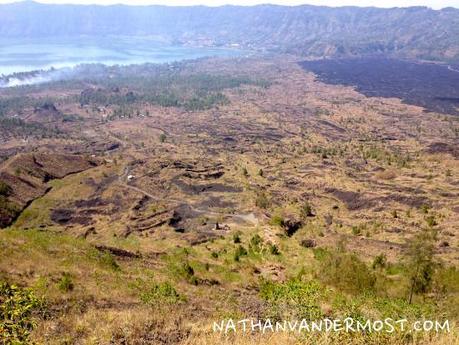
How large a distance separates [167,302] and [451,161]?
105148mm

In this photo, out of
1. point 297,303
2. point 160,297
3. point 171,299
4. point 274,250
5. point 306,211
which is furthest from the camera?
point 306,211

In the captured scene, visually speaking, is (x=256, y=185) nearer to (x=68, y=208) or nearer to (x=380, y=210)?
(x=380, y=210)

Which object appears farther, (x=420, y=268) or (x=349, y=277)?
(x=420, y=268)

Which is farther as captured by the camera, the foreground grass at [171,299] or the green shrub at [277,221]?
the green shrub at [277,221]

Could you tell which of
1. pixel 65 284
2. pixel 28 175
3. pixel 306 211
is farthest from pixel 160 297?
pixel 28 175

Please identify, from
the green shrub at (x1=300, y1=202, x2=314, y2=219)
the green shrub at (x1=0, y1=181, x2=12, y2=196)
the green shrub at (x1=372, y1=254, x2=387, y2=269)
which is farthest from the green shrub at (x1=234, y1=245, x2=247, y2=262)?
the green shrub at (x1=0, y1=181, x2=12, y2=196)

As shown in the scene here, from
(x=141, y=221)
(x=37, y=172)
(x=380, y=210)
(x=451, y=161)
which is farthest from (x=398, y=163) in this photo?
(x=37, y=172)

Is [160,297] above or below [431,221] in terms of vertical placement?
above

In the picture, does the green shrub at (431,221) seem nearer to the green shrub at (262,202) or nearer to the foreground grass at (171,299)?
the foreground grass at (171,299)

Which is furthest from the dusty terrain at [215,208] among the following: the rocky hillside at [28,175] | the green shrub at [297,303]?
the green shrub at [297,303]

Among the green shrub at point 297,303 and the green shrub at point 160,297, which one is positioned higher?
the green shrub at point 297,303

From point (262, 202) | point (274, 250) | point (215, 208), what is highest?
point (274, 250)

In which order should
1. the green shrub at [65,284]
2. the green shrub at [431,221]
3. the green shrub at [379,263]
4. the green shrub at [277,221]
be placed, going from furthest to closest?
the green shrub at [277,221], the green shrub at [431,221], the green shrub at [379,263], the green shrub at [65,284]

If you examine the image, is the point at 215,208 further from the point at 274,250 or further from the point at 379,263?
the point at 379,263
